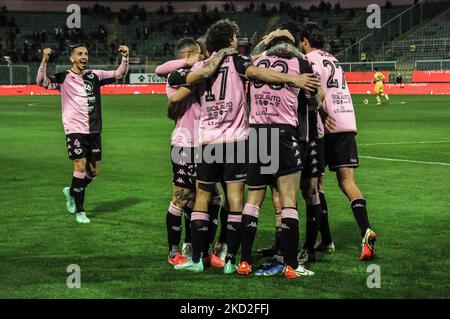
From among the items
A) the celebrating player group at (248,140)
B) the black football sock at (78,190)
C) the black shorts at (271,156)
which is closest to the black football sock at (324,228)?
the celebrating player group at (248,140)

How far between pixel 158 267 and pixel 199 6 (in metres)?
75.2

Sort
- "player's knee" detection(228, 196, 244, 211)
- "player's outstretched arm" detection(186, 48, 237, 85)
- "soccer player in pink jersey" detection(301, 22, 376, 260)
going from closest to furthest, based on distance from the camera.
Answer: "player's outstretched arm" detection(186, 48, 237, 85) < "player's knee" detection(228, 196, 244, 211) < "soccer player in pink jersey" detection(301, 22, 376, 260)

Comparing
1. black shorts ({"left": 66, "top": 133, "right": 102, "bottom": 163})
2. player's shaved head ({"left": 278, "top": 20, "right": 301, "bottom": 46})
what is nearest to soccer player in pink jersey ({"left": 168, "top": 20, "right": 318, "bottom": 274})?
player's shaved head ({"left": 278, "top": 20, "right": 301, "bottom": 46})

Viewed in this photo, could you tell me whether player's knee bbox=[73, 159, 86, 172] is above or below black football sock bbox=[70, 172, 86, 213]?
above

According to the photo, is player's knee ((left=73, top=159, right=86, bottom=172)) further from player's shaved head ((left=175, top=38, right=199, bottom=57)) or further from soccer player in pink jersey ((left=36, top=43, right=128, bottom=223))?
player's shaved head ((left=175, top=38, right=199, bottom=57))

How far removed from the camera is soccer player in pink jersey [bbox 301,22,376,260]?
8.21 m

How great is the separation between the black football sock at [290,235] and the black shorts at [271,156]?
1.14 feet

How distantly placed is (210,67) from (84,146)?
413 centimetres

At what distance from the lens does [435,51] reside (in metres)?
56.4

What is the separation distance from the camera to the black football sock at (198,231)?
24.8 ft

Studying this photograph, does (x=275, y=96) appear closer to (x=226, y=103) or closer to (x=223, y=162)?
(x=226, y=103)

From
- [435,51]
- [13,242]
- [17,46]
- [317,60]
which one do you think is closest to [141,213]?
[13,242]

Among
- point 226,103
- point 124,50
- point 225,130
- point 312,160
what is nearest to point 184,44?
point 226,103

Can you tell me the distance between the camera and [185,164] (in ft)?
26.0
